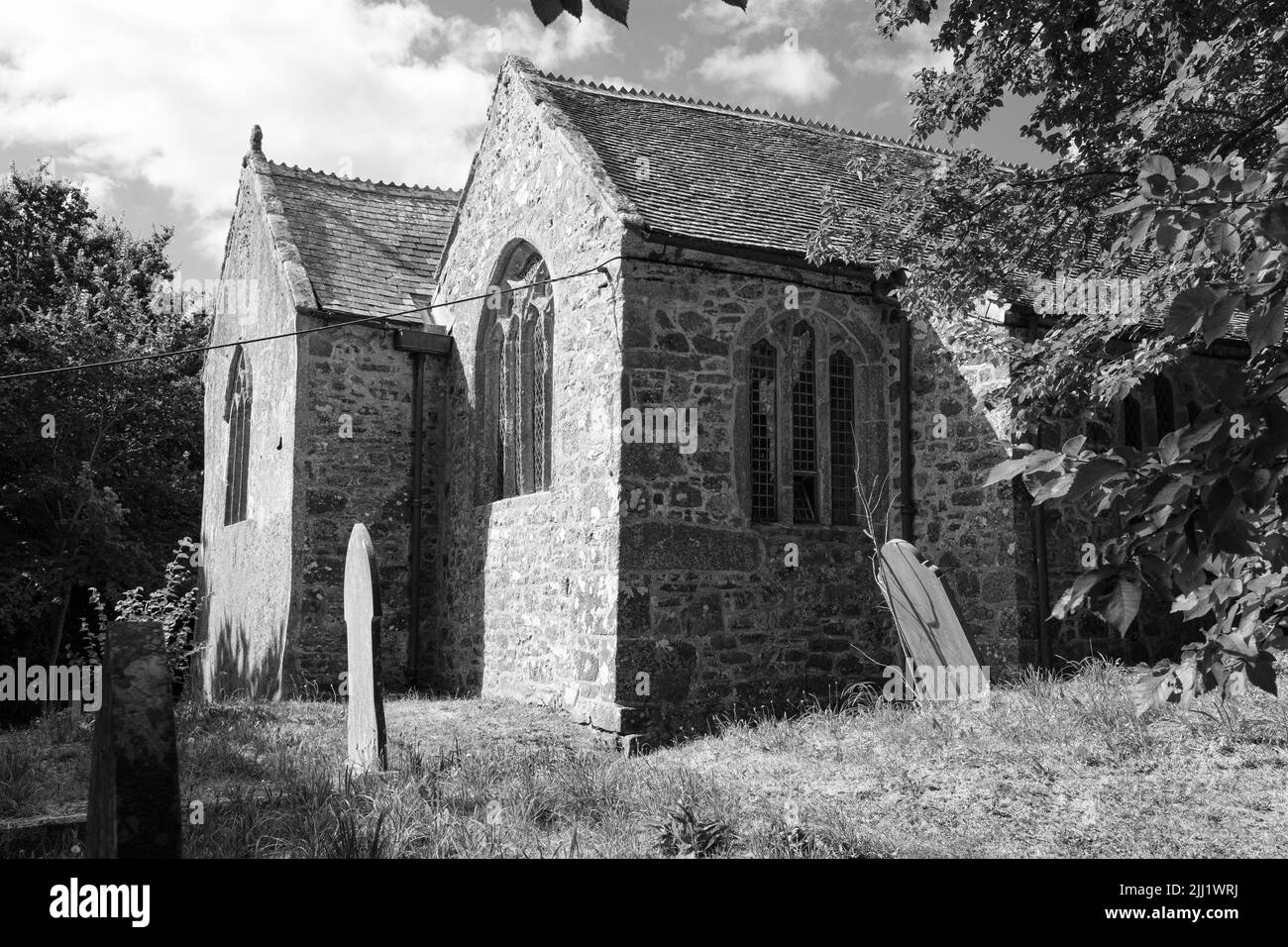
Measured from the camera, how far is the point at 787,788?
8.03 m

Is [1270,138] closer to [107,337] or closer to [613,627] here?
[613,627]

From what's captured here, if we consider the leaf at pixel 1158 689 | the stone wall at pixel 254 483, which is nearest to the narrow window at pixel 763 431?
the stone wall at pixel 254 483

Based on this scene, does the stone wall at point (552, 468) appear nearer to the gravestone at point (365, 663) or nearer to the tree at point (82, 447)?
the gravestone at point (365, 663)

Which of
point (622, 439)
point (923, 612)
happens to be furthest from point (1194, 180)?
point (622, 439)

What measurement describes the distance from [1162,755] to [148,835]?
6.84m

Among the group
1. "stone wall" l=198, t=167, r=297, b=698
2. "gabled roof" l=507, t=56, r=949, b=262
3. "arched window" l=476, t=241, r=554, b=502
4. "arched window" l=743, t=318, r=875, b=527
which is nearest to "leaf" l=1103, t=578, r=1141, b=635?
"gabled roof" l=507, t=56, r=949, b=262

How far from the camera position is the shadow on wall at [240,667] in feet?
47.2

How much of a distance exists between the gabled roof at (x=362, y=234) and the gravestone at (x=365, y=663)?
670 cm

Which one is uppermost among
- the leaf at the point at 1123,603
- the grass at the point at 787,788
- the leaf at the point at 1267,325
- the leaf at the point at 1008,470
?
the leaf at the point at 1267,325

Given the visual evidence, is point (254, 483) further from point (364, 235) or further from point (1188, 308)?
point (1188, 308)

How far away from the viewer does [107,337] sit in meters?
21.9

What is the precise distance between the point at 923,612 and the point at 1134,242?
24.4ft

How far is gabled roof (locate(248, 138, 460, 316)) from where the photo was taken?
631 inches

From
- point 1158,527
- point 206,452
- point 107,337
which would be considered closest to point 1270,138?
point 1158,527
